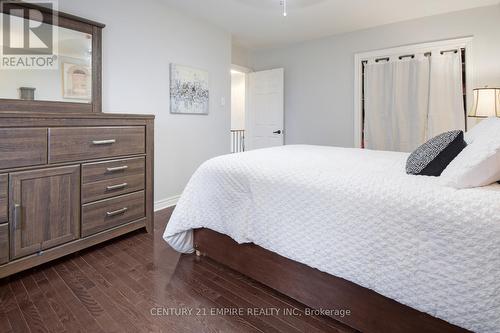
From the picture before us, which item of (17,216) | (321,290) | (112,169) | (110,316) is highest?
(112,169)

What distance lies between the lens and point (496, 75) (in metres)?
3.10

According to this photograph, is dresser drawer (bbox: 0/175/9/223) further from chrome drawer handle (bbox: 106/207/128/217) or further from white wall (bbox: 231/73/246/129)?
white wall (bbox: 231/73/246/129)

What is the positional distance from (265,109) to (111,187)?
3206 mm

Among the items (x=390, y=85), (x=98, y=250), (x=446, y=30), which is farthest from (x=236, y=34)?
(x=98, y=250)

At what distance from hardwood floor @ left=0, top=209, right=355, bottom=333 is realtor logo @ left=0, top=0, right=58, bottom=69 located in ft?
5.06

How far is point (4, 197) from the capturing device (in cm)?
160

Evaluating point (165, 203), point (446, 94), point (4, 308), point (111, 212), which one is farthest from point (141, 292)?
point (446, 94)

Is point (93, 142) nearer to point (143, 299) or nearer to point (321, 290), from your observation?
point (143, 299)

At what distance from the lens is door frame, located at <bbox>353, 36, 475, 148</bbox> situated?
10.6 ft

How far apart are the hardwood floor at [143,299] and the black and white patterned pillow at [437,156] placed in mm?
895

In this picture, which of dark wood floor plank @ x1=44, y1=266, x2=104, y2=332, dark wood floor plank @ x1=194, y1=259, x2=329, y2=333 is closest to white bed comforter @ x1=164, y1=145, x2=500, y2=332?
dark wood floor plank @ x1=194, y1=259, x2=329, y2=333

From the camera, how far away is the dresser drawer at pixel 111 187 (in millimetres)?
2031

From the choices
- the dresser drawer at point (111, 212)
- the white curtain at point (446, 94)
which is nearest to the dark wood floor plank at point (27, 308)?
the dresser drawer at point (111, 212)

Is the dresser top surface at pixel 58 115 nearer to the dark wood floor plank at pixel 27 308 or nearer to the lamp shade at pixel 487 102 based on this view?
the dark wood floor plank at pixel 27 308
